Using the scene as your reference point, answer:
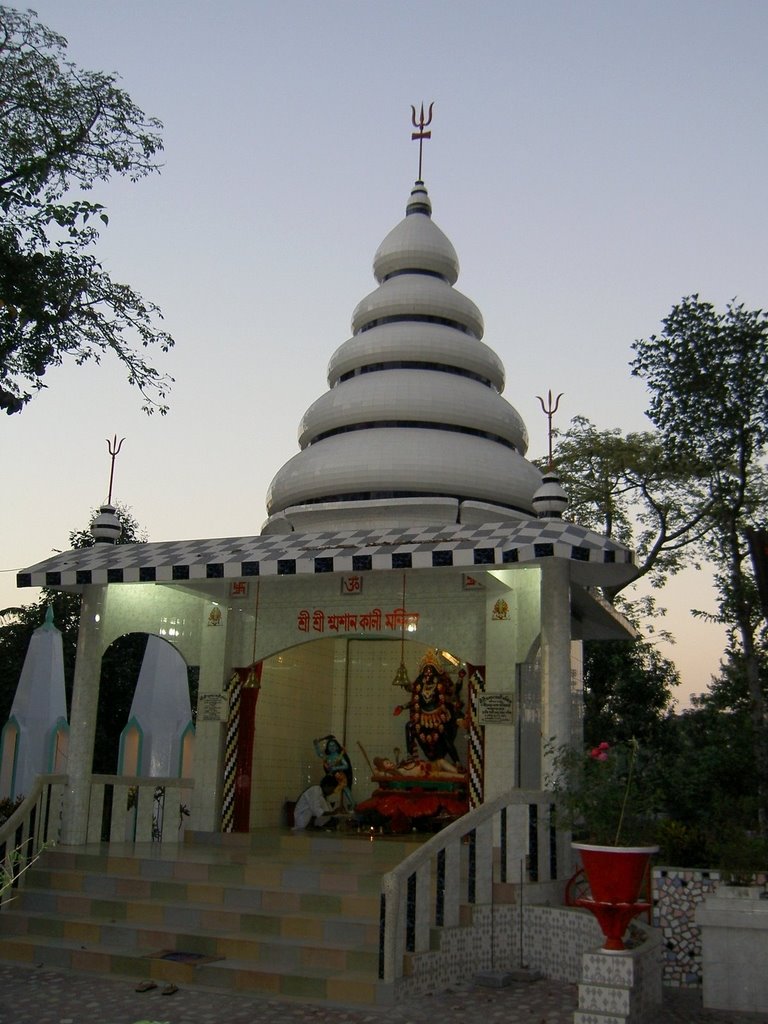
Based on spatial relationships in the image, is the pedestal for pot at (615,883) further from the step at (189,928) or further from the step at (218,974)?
the step at (189,928)

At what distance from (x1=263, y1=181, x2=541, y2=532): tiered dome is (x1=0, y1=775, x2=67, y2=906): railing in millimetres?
4941

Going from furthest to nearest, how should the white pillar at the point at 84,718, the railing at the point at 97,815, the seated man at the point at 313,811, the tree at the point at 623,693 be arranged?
the tree at the point at 623,693 → the seated man at the point at 313,811 → the white pillar at the point at 84,718 → the railing at the point at 97,815

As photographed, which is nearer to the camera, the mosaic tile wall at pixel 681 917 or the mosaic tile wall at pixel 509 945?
the mosaic tile wall at pixel 509 945

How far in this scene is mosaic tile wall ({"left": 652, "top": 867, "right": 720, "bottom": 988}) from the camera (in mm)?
9094

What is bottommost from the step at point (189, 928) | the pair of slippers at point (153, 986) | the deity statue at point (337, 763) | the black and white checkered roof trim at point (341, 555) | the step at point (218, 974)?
the pair of slippers at point (153, 986)

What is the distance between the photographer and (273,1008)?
803 centimetres

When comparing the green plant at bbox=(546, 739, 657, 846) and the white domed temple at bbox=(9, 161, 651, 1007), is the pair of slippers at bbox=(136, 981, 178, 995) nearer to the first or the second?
the white domed temple at bbox=(9, 161, 651, 1007)

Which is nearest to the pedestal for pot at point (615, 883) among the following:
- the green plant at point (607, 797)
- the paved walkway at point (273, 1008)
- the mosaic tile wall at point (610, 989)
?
the mosaic tile wall at point (610, 989)

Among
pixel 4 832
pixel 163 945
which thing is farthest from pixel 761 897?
pixel 4 832

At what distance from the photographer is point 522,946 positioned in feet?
30.6

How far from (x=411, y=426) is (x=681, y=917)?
795 cm

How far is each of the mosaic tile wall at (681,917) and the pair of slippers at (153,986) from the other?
413cm

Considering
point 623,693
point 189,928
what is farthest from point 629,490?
point 189,928

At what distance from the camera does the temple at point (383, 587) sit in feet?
36.9
